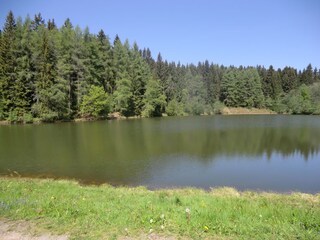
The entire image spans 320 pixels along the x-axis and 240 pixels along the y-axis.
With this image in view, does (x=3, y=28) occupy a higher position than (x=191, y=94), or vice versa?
(x=3, y=28)

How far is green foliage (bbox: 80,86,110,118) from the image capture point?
62569 mm

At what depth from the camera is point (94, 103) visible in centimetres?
6322

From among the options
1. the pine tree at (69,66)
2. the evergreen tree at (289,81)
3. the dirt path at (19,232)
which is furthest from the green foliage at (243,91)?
the dirt path at (19,232)

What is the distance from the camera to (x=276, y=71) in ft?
380

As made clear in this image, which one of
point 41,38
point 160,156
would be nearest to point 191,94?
point 41,38

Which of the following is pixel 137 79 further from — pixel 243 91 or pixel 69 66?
pixel 243 91

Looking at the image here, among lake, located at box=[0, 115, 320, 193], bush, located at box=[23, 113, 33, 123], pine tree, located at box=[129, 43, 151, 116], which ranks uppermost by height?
pine tree, located at box=[129, 43, 151, 116]

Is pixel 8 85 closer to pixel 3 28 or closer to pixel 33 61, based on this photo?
pixel 33 61

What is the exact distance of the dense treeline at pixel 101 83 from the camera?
179 ft

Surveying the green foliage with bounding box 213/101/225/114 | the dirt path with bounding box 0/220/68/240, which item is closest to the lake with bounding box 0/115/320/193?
the dirt path with bounding box 0/220/68/240

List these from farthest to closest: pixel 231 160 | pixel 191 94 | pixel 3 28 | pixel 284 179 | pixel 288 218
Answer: pixel 191 94 < pixel 3 28 < pixel 231 160 < pixel 284 179 < pixel 288 218

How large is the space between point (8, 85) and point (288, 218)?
57.1 meters

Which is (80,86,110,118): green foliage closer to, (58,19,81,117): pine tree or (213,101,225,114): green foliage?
(58,19,81,117): pine tree

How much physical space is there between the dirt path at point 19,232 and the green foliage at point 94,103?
188ft
